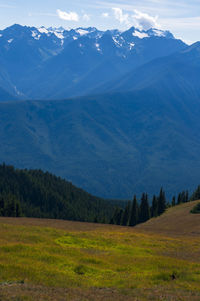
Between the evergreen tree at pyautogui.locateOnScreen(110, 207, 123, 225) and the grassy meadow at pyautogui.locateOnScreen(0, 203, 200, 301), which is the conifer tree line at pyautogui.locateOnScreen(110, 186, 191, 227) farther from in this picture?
the grassy meadow at pyautogui.locateOnScreen(0, 203, 200, 301)

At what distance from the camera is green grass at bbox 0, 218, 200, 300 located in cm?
2931

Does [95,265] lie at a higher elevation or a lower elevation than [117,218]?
lower

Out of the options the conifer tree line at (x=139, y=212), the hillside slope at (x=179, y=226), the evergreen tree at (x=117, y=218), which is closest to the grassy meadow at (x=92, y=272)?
the hillside slope at (x=179, y=226)

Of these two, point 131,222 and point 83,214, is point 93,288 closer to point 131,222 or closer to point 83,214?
point 131,222

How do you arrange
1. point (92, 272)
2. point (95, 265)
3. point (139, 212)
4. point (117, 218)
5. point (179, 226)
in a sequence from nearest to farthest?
1. point (92, 272)
2. point (95, 265)
3. point (179, 226)
4. point (139, 212)
5. point (117, 218)

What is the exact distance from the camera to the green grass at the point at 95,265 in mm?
29312

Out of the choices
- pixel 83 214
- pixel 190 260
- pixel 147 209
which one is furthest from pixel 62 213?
pixel 190 260

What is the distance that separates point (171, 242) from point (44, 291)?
102ft

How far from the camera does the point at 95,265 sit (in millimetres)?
34562

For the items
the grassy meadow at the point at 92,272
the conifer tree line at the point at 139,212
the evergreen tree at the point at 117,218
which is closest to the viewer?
the grassy meadow at the point at 92,272

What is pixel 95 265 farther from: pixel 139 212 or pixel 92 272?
pixel 139 212

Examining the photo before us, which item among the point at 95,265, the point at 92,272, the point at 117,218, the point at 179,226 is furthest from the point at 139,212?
the point at 92,272

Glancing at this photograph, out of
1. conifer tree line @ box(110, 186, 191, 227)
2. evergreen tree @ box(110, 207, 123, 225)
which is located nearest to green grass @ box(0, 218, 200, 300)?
conifer tree line @ box(110, 186, 191, 227)

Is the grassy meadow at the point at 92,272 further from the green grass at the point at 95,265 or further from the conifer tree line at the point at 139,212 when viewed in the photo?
the conifer tree line at the point at 139,212
